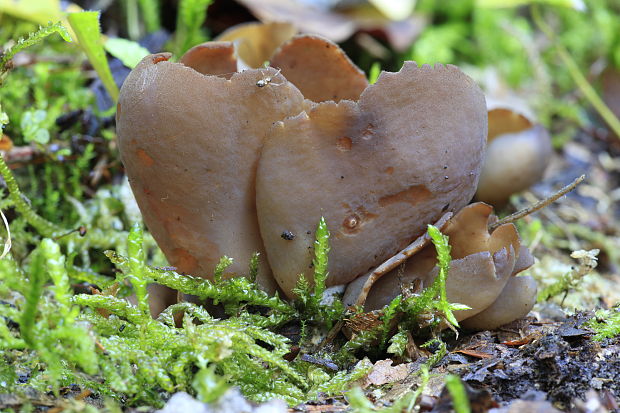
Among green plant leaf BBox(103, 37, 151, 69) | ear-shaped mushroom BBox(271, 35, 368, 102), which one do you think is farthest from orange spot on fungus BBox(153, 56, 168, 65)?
green plant leaf BBox(103, 37, 151, 69)

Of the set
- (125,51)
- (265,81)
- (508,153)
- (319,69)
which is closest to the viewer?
(265,81)

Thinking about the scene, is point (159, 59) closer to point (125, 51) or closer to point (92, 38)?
point (92, 38)

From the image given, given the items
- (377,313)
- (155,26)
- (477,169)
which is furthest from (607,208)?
(155,26)

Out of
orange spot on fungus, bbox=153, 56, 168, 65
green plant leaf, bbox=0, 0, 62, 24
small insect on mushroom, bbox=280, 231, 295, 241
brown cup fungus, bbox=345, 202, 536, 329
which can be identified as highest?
green plant leaf, bbox=0, 0, 62, 24

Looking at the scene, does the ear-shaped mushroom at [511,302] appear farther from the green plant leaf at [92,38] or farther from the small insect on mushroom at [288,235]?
the green plant leaf at [92,38]

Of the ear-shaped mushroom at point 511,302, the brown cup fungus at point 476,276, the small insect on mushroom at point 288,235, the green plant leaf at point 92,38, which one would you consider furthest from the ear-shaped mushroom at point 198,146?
the ear-shaped mushroom at point 511,302

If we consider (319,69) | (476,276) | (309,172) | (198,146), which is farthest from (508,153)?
(198,146)

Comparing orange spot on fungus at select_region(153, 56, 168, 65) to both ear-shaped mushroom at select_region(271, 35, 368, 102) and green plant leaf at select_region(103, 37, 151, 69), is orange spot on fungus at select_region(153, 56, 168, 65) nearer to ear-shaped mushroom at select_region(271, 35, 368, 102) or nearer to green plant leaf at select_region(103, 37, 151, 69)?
ear-shaped mushroom at select_region(271, 35, 368, 102)
